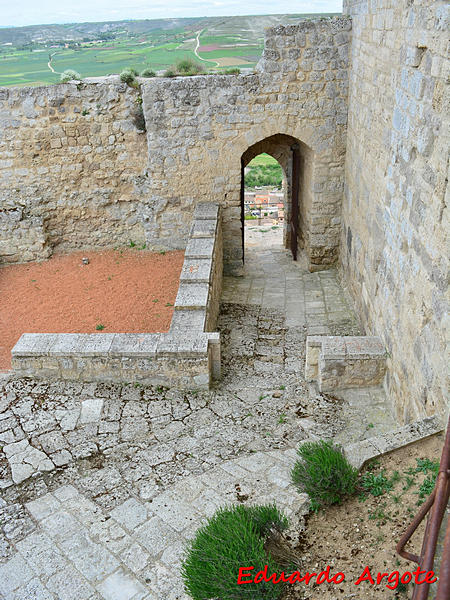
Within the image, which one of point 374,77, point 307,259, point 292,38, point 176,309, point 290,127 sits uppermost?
point 292,38

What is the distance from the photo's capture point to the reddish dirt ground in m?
7.13

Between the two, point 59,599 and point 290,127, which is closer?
point 59,599

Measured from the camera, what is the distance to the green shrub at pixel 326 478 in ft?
10.7

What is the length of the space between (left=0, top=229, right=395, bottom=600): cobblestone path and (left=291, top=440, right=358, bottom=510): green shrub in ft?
0.84

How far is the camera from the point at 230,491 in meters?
3.97

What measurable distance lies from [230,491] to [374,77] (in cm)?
510

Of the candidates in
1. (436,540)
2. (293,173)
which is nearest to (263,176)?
(293,173)

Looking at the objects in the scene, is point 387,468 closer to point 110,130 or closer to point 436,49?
point 436,49

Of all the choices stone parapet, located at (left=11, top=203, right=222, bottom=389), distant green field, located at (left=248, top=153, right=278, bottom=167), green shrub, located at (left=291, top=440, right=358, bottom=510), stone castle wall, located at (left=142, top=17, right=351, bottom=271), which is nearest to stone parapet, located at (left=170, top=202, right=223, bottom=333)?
stone parapet, located at (left=11, top=203, right=222, bottom=389)

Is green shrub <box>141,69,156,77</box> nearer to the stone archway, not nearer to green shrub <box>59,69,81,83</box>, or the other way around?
green shrub <box>59,69,81,83</box>

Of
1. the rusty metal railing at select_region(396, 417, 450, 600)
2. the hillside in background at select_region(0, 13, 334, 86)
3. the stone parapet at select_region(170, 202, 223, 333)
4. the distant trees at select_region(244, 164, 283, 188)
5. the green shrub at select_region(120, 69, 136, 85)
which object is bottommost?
the distant trees at select_region(244, 164, 283, 188)

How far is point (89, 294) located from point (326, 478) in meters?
5.59

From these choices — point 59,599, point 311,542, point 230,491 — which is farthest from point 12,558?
point 311,542

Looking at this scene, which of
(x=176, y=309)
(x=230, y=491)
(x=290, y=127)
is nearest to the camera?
(x=230, y=491)
